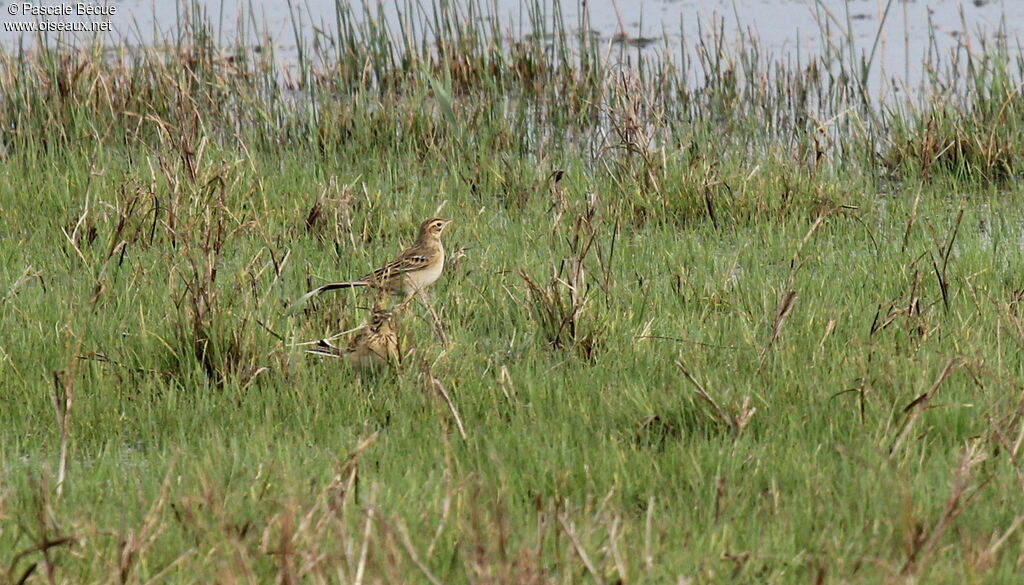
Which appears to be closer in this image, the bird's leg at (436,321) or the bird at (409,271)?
the bird's leg at (436,321)

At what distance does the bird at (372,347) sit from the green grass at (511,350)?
63mm

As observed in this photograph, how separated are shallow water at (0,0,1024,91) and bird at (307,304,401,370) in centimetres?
594

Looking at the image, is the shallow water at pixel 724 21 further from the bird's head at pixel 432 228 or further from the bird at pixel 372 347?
the bird at pixel 372 347

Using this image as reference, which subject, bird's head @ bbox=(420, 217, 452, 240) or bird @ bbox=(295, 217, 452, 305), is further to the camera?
bird's head @ bbox=(420, 217, 452, 240)

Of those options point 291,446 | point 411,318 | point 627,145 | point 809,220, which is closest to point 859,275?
point 809,220

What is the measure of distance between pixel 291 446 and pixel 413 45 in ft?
17.0

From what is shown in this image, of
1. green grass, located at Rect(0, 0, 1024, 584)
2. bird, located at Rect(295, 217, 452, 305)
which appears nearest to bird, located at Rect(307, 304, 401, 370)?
green grass, located at Rect(0, 0, 1024, 584)

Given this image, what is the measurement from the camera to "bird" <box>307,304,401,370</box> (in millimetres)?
4309

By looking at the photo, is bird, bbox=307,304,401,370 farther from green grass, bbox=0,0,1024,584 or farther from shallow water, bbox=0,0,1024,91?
shallow water, bbox=0,0,1024,91

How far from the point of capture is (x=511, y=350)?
4.59 m

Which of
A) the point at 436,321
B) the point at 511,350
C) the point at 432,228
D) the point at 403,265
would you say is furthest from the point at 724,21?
the point at 436,321

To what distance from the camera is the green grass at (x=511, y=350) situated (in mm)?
3072

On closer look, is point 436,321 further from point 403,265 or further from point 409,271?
point 403,265

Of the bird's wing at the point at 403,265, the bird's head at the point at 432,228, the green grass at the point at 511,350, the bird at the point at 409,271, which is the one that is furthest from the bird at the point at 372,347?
the bird's head at the point at 432,228
